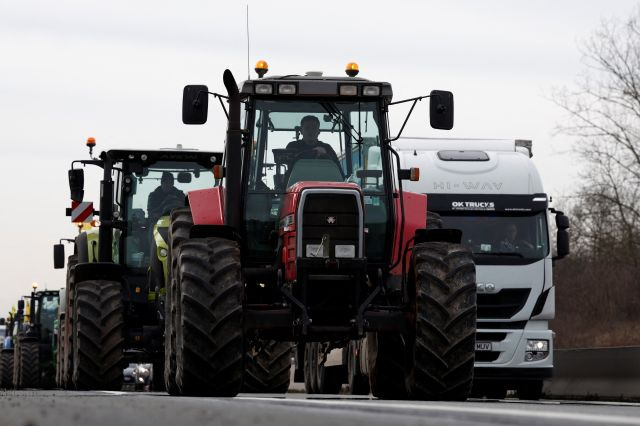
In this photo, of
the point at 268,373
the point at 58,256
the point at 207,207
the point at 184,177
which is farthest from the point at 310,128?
the point at 58,256

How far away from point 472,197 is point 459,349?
738cm

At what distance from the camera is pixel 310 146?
13.8m

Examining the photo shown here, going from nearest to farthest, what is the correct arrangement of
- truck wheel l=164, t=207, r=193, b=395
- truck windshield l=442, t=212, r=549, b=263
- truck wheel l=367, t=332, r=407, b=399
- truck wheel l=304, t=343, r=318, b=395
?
truck wheel l=164, t=207, r=193, b=395
truck wheel l=367, t=332, r=407, b=399
truck windshield l=442, t=212, r=549, b=263
truck wheel l=304, t=343, r=318, b=395

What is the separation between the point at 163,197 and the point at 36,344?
13997 millimetres

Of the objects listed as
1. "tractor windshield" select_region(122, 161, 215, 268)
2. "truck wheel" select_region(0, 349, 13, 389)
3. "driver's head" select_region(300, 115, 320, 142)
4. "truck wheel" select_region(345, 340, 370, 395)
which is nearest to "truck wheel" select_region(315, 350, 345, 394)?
"truck wheel" select_region(345, 340, 370, 395)

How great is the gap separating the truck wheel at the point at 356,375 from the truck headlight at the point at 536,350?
2.10 meters

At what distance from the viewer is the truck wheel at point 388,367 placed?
1447cm

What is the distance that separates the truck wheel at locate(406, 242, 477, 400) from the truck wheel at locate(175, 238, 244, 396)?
1.49 m

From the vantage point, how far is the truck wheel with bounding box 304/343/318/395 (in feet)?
73.1

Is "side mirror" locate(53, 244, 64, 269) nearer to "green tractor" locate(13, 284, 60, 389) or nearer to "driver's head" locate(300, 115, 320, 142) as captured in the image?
"green tractor" locate(13, 284, 60, 389)

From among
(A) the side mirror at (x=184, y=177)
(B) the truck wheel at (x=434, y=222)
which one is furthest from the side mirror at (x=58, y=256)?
(B) the truck wheel at (x=434, y=222)

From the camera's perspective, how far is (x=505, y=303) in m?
19.7

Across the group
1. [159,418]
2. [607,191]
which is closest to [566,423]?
[159,418]

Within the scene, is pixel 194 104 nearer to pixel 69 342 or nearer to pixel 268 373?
pixel 268 373
